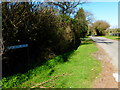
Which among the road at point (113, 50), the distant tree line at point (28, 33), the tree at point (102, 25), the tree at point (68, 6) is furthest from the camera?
the tree at point (102, 25)

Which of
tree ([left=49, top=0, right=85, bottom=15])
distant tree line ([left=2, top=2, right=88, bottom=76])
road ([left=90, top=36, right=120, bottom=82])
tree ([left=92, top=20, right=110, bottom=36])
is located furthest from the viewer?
tree ([left=92, top=20, right=110, bottom=36])

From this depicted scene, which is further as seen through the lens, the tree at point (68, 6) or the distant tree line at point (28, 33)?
the tree at point (68, 6)

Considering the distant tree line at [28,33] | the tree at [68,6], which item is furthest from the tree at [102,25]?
the distant tree line at [28,33]

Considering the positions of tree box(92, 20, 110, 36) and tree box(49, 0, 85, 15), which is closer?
tree box(49, 0, 85, 15)

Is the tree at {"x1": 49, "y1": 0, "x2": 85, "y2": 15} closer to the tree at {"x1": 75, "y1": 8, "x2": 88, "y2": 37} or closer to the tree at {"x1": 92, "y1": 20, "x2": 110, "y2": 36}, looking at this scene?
the tree at {"x1": 75, "y1": 8, "x2": 88, "y2": 37}

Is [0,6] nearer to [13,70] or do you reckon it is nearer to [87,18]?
[13,70]

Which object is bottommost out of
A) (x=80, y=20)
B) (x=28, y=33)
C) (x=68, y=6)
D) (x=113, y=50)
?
(x=113, y=50)

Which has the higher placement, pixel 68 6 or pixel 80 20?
pixel 68 6

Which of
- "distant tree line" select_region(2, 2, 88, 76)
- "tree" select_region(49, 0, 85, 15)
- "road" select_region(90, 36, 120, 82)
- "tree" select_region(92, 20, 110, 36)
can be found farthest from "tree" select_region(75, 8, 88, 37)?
"tree" select_region(92, 20, 110, 36)

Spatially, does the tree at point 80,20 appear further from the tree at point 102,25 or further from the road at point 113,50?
the tree at point 102,25

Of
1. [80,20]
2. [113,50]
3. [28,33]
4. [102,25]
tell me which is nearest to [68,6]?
[80,20]

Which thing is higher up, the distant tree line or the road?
the distant tree line

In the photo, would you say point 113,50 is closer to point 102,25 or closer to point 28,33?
point 28,33

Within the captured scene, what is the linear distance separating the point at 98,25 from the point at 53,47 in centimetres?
5230
